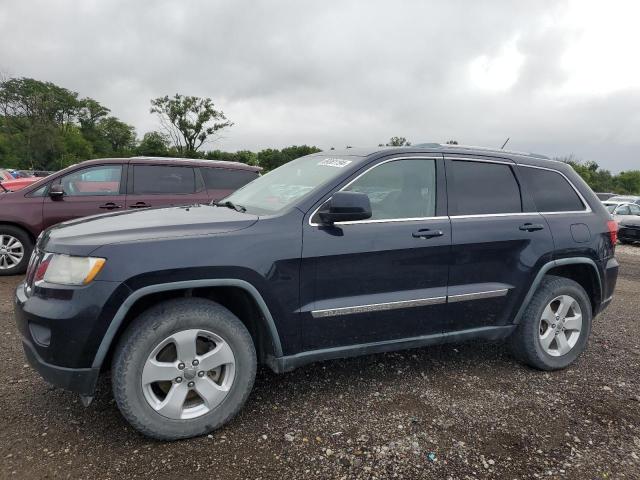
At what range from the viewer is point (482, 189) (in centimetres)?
350

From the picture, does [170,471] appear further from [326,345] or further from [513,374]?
[513,374]

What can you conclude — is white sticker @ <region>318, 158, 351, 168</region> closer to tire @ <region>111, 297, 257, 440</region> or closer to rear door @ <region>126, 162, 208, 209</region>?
tire @ <region>111, 297, 257, 440</region>

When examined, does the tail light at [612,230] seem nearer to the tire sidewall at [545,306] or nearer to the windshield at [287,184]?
the tire sidewall at [545,306]

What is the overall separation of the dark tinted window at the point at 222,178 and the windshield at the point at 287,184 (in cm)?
377

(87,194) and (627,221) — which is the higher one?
(87,194)

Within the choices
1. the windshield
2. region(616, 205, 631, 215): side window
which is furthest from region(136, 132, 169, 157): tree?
the windshield

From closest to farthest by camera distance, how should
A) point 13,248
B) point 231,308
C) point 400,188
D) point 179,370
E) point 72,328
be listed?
point 72,328 → point 179,370 → point 231,308 → point 400,188 → point 13,248

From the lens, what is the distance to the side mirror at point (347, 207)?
2.74 metres

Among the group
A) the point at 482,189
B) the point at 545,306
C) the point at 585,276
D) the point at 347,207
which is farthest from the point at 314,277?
the point at 585,276

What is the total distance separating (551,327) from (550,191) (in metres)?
1.12

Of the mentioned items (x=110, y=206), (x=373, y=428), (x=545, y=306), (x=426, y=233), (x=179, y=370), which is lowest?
(x=373, y=428)

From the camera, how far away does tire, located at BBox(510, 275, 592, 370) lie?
3588mm

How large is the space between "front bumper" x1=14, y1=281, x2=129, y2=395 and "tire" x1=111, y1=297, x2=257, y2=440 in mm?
142

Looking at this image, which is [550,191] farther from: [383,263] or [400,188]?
[383,263]
